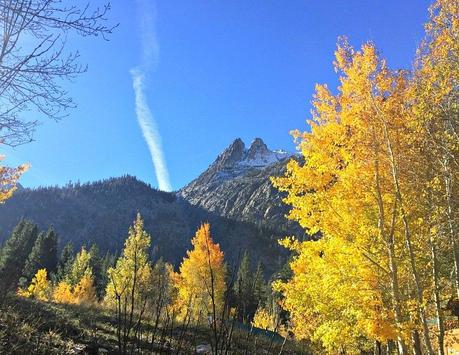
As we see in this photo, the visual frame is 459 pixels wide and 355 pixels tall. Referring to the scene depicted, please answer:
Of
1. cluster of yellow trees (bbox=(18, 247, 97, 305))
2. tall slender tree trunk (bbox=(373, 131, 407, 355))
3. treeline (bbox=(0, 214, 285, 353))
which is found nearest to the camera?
treeline (bbox=(0, 214, 285, 353))

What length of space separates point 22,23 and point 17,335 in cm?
438

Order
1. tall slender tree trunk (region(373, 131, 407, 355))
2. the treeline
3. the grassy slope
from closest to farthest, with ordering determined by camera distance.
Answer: the grassy slope → the treeline → tall slender tree trunk (region(373, 131, 407, 355))

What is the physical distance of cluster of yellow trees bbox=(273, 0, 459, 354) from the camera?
9172mm

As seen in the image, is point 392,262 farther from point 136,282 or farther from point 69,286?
point 69,286

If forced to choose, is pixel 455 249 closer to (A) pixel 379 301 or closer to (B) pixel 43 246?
(A) pixel 379 301

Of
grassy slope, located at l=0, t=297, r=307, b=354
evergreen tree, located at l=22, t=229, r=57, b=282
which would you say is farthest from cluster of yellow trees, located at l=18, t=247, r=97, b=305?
grassy slope, located at l=0, t=297, r=307, b=354

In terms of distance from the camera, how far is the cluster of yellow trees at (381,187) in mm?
9172

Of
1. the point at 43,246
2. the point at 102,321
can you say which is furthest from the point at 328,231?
the point at 43,246

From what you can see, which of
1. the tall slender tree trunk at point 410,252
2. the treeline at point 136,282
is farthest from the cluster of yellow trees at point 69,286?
the tall slender tree trunk at point 410,252

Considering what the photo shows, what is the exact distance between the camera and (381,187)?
10062 mm

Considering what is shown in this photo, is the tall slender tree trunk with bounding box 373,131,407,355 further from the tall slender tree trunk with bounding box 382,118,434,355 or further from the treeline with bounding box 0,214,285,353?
the treeline with bounding box 0,214,285,353

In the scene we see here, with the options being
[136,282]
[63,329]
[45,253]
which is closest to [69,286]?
[45,253]

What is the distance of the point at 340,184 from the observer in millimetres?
10312

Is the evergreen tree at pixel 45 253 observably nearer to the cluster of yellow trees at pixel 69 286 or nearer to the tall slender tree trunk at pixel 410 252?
the cluster of yellow trees at pixel 69 286
